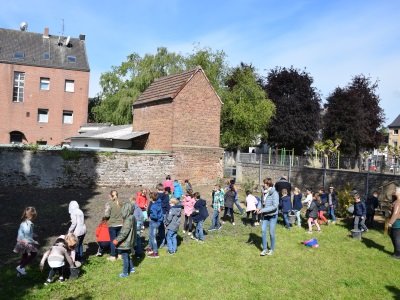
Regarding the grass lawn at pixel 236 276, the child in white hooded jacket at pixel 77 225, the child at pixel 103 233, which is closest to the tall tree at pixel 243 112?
the grass lawn at pixel 236 276

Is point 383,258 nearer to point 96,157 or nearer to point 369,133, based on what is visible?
point 96,157

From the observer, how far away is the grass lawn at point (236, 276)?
823cm

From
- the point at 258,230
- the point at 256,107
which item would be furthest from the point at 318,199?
the point at 256,107

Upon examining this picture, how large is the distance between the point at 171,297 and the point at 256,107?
26.9 m

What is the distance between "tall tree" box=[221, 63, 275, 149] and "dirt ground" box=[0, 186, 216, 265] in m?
11.4

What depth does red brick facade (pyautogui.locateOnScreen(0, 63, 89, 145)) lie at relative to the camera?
39.4 m

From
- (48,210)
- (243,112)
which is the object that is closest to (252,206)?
(48,210)

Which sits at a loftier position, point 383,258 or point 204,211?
point 204,211

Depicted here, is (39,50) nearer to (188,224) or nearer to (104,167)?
(104,167)

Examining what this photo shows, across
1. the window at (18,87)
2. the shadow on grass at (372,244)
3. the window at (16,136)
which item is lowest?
the shadow on grass at (372,244)

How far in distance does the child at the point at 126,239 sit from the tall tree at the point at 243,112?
25.0m

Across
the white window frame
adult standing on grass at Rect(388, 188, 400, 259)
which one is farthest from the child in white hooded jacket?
the white window frame

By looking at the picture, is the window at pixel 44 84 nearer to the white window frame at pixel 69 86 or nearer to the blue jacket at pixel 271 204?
the white window frame at pixel 69 86

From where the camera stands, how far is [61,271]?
347 inches
